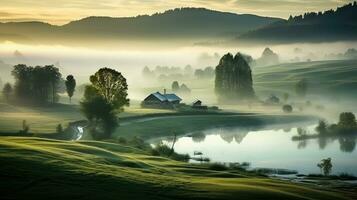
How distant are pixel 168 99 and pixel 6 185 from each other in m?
137

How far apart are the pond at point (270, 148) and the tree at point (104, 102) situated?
14298 millimetres

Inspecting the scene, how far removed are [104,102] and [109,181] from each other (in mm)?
65800

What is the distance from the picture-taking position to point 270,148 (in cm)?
11631

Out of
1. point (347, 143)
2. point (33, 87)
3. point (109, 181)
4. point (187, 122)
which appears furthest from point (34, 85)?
point (109, 181)

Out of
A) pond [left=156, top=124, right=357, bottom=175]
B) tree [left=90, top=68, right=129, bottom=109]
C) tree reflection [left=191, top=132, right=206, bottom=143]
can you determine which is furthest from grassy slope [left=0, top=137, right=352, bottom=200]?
tree reflection [left=191, top=132, right=206, bottom=143]

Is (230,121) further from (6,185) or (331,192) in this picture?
(6,185)

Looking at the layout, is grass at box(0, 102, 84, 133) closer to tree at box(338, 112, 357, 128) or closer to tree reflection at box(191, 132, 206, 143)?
tree reflection at box(191, 132, 206, 143)

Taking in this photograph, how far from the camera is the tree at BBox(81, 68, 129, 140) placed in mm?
116875

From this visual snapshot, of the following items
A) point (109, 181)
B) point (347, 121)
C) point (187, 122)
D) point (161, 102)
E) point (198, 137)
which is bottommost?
point (109, 181)

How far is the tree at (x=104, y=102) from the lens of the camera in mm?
116875

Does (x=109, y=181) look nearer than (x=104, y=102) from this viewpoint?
Yes

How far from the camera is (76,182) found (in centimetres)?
5209

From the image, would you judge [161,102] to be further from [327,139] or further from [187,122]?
[327,139]

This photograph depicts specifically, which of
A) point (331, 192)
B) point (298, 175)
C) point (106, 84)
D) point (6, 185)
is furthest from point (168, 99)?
point (6, 185)
